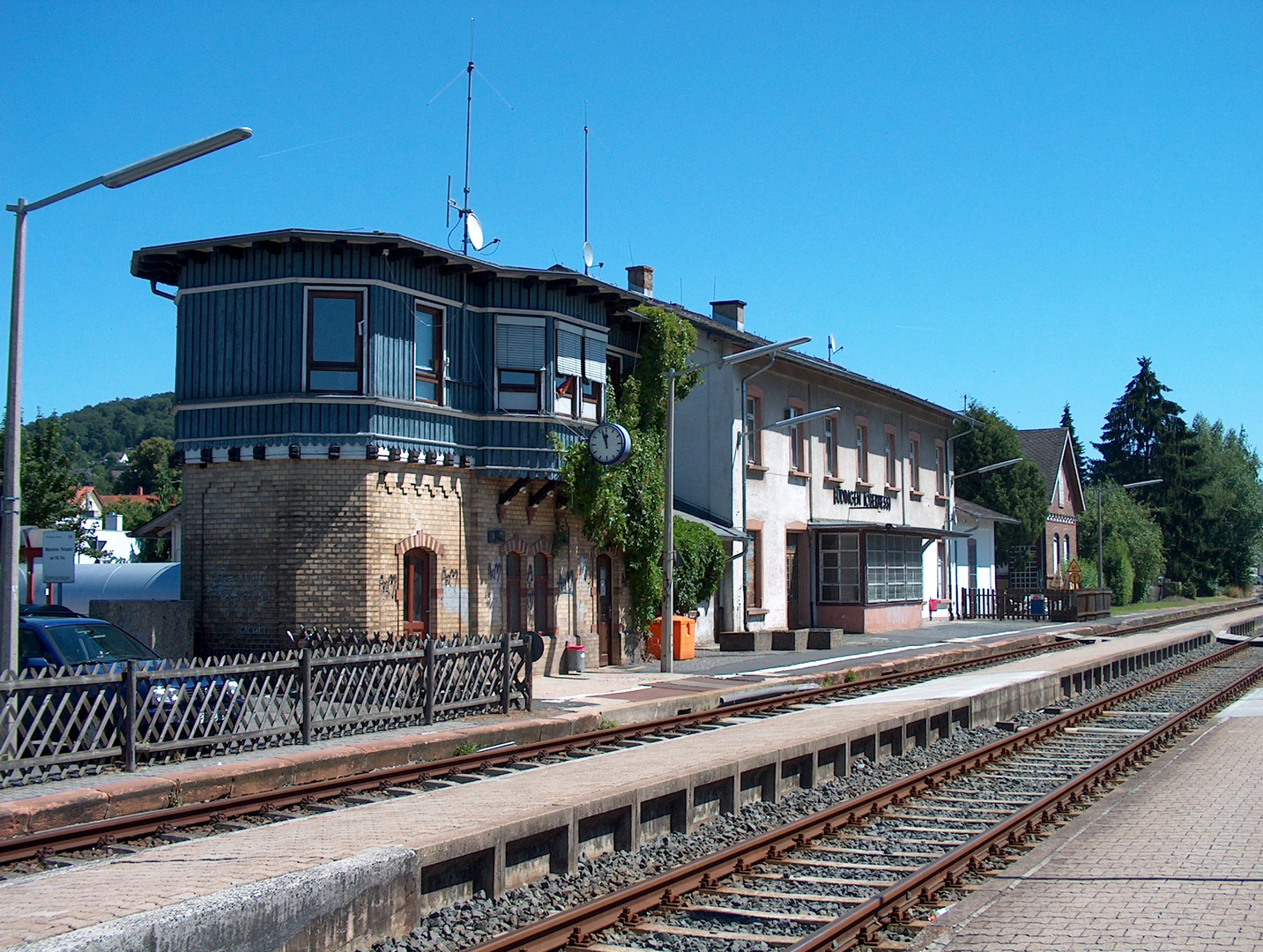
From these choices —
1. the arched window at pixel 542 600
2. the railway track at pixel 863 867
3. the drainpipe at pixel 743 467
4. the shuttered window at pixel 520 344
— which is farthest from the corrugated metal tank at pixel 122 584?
the railway track at pixel 863 867

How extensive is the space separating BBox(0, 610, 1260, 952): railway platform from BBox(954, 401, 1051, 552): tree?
152 ft

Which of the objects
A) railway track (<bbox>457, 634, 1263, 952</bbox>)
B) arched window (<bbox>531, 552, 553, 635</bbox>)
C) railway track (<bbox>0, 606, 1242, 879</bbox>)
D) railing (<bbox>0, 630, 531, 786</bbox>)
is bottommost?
railway track (<bbox>457, 634, 1263, 952</bbox>)

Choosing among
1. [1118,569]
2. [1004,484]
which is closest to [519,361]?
[1004,484]

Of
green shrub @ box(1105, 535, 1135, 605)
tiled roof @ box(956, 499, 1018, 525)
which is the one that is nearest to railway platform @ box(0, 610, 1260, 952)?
tiled roof @ box(956, 499, 1018, 525)

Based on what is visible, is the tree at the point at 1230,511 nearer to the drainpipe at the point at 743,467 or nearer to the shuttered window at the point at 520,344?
the drainpipe at the point at 743,467

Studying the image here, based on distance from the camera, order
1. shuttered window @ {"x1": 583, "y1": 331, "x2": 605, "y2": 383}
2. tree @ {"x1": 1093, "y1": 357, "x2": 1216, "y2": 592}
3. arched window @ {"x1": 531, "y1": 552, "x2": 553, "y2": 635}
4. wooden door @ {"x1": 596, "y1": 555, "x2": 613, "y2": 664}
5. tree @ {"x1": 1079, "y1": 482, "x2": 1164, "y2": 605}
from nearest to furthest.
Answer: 1. arched window @ {"x1": 531, "y1": 552, "x2": 553, "y2": 635}
2. shuttered window @ {"x1": 583, "y1": 331, "x2": 605, "y2": 383}
3. wooden door @ {"x1": 596, "y1": 555, "x2": 613, "y2": 664}
4. tree @ {"x1": 1079, "y1": 482, "x2": 1164, "y2": 605}
5. tree @ {"x1": 1093, "y1": 357, "x2": 1216, "y2": 592}

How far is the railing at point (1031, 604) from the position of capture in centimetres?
4722

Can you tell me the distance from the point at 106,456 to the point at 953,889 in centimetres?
16580

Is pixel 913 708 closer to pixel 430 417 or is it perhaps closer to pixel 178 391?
pixel 430 417

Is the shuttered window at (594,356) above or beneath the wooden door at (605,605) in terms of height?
above

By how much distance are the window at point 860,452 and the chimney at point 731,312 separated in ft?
17.3

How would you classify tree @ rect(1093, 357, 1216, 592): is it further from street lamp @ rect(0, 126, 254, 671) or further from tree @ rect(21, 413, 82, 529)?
street lamp @ rect(0, 126, 254, 671)

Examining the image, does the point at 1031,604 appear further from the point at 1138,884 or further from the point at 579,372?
the point at 1138,884

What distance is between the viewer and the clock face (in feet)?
75.8
